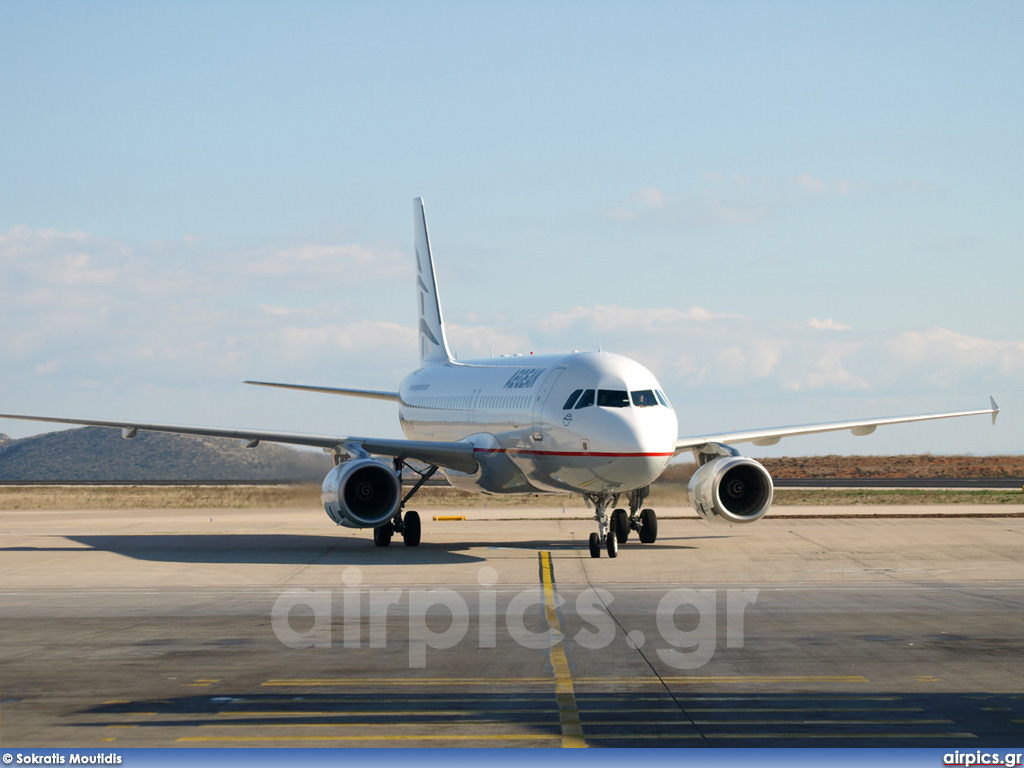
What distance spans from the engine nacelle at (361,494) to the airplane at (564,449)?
27mm

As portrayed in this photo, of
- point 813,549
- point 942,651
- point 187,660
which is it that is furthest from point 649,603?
point 813,549

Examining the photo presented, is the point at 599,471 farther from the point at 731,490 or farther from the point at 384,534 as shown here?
the point at 384,534

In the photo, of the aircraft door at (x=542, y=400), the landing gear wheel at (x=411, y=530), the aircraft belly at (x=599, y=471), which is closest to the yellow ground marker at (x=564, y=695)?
the aircraft belly at (x=599, y=471)

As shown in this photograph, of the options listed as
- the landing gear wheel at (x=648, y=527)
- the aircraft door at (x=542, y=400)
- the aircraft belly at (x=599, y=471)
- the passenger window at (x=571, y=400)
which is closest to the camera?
the aircraft belly at (x=599, y=471)

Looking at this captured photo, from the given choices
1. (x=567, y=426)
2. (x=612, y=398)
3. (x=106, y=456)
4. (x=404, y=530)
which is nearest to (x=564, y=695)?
(x=612, y=398)

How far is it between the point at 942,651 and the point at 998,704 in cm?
326

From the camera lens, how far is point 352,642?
14312 millimetres

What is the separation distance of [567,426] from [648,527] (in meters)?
4.42

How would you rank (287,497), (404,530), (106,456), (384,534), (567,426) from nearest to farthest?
(567,426) → (384,534) → (404,530) → (287,497) → (106,456)

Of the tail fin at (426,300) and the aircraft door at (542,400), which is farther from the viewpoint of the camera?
the tail fin at (426,300)

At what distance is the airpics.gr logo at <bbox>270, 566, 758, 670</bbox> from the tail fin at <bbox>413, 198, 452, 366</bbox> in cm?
2180

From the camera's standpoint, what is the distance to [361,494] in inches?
1086

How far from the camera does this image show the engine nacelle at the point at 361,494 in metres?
26.4

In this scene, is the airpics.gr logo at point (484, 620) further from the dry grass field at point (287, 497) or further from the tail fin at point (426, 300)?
the tail fin at point (426, 300)
